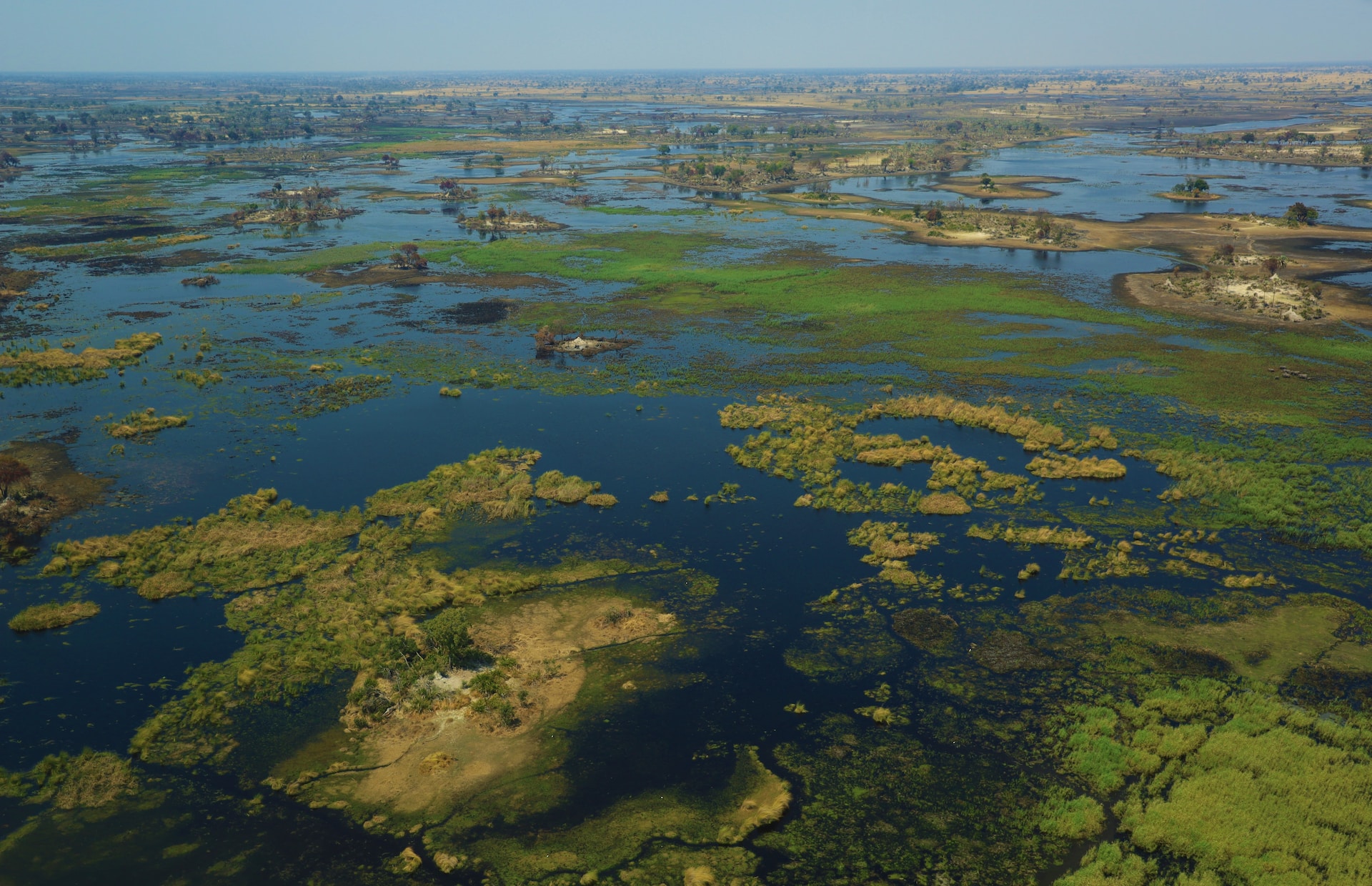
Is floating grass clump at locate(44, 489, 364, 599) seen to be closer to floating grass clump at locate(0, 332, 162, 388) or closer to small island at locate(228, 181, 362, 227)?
floating grass clump at locate(0, 332, 162, 388)

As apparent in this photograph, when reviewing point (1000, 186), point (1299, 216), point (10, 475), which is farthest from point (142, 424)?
point (1000, 186)

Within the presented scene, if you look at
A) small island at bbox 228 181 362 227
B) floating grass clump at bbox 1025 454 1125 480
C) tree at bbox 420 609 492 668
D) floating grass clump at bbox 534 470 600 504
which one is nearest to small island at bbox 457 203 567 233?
small island at bbox 228 181 362 227

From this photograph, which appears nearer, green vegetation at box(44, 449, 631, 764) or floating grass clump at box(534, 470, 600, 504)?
green vegetation at box(44, 449, 631, 764)

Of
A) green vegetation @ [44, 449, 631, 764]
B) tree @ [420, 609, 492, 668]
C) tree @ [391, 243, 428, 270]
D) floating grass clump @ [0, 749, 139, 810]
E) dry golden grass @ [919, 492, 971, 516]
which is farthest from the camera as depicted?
tree @ [391, 243, 428, 270]

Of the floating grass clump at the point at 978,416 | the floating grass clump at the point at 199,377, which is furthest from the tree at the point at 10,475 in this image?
the floating grass clump at the point at 978,416

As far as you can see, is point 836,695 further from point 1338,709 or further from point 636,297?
point 636,297

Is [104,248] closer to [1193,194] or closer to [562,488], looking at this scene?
[562,488]

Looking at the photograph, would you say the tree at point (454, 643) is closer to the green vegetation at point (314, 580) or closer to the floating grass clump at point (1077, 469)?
the green vegetation at point (314, 580)
